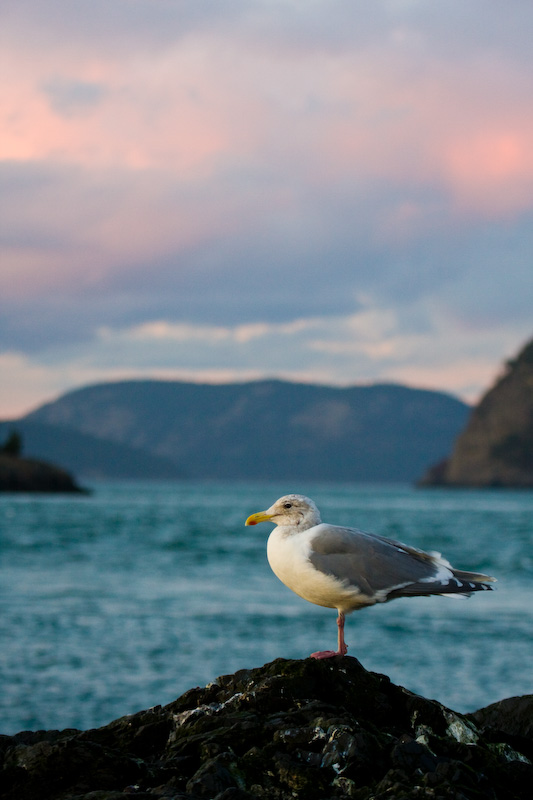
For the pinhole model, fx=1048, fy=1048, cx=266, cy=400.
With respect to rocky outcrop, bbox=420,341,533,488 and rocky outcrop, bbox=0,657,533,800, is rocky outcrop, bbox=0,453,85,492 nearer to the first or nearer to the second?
rocky outcrop, bbox=420,341,533,488

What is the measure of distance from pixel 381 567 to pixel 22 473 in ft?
401

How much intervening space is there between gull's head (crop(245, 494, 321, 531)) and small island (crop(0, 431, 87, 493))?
11827 cm

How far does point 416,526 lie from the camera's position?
7625 cm

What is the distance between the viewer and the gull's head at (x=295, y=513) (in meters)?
6.89

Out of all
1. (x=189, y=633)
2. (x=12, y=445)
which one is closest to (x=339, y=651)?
(x=189, y=633)

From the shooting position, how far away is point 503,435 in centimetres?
18075

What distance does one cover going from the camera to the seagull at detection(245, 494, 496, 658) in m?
6.72

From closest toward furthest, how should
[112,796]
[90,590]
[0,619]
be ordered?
1. [112,796]
2. [0,619]
3. [90,590]

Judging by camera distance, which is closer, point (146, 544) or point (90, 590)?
point (90, 590)

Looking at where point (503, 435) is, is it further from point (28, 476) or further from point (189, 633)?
point (189, 633)

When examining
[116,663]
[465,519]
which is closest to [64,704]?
[116,663]

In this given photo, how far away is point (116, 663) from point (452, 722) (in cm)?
1420

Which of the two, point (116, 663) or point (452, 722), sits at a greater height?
point (452, 722)

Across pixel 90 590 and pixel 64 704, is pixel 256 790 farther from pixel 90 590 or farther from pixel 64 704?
pixel 90 590
